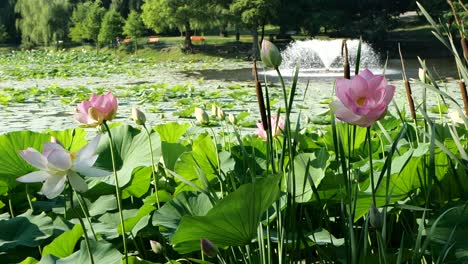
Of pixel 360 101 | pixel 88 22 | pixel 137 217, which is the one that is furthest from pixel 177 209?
pixel 88 22

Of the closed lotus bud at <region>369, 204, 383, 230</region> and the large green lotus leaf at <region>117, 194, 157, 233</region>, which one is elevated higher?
the closed lotus bud at <region>369, 204, 383, 230</region>

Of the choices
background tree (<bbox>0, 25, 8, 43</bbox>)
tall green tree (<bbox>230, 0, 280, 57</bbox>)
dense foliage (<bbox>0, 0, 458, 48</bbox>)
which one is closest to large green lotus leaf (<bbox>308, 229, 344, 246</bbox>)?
dense foliage (<bbox>0, 0, 458, 48</bbox>)

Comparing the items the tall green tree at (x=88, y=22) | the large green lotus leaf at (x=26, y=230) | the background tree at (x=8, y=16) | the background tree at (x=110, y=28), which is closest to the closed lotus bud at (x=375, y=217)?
the large green lotus leaf at (x=26, y=230)

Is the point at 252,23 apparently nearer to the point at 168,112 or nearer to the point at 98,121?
the point at 168,112

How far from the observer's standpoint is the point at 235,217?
60cm

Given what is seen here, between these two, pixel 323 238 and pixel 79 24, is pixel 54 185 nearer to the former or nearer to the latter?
pixel 323 238

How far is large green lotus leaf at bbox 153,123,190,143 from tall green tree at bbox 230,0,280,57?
16304 mm

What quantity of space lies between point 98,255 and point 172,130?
0.67 meters

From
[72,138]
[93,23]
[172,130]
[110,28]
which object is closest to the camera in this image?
[72,138]

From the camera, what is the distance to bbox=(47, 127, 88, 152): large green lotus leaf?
120cm

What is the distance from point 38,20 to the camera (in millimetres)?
22094

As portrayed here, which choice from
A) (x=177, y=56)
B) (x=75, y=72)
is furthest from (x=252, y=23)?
(x=75, y=72)

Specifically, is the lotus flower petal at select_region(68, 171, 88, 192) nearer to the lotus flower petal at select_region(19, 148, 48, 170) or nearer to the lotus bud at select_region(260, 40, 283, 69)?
the lotus flower petal at select_region(19, 148, 48, 170)

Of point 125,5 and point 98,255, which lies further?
point 125,5
